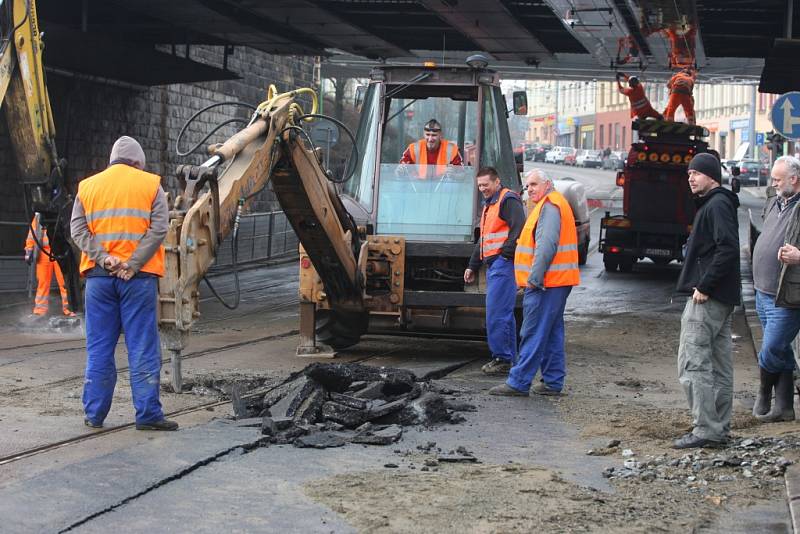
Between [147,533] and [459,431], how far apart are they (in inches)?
130

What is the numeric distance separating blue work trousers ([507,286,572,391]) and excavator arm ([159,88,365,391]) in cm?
212

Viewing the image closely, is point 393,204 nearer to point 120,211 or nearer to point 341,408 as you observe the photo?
point 341,408

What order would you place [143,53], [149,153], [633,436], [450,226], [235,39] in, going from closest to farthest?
[633,436]
[450,226]
[143,53]
[235,39]
[149,153]

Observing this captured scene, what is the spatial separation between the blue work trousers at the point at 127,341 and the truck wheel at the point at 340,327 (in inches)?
167

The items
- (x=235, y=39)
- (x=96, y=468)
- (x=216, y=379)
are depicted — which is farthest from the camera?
(x=235, y=39)

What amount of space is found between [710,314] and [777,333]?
2.94 ft

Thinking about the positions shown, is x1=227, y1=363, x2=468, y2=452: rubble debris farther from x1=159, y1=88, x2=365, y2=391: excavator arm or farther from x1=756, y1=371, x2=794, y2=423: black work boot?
x1=756, y1=371, x2=794, y2=423: black work boot

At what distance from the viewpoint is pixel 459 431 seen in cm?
870

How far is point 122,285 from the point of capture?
8188 millimetres

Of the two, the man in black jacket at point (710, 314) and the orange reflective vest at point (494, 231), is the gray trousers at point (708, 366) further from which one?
the orange reflective vest at point (494, 231)

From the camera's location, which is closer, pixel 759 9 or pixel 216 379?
pixel 216 379

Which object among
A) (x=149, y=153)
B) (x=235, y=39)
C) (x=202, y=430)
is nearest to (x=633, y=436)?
(x=202, y=430)

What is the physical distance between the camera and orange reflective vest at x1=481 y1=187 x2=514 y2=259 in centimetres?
1132

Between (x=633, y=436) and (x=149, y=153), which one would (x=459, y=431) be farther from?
(x=149, y=153)
